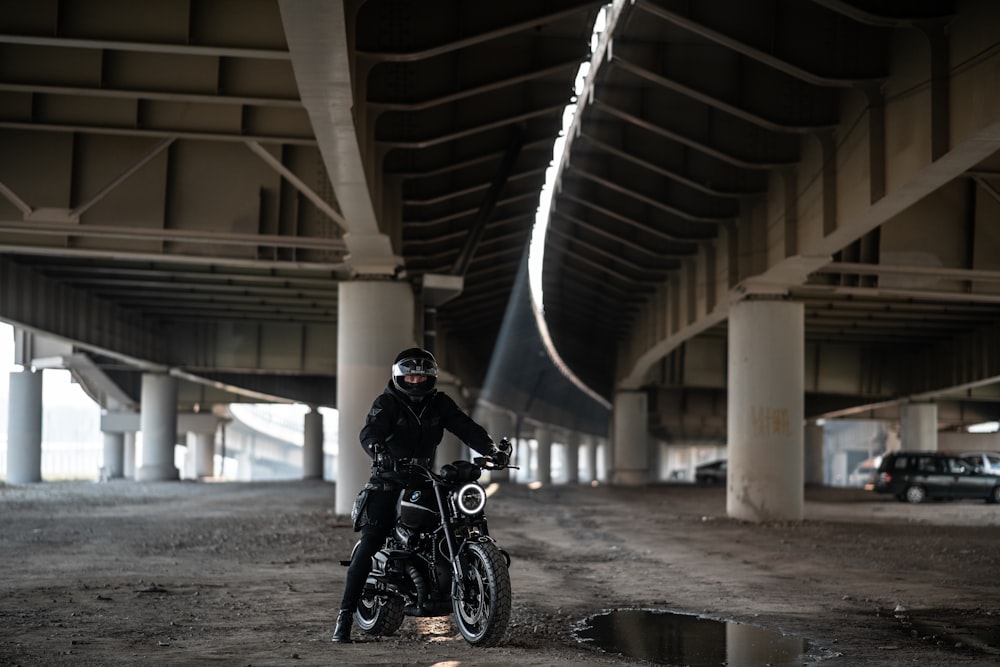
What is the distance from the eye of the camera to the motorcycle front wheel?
7.76m

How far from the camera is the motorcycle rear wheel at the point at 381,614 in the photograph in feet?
27.9

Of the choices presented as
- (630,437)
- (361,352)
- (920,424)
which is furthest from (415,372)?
(630,437)

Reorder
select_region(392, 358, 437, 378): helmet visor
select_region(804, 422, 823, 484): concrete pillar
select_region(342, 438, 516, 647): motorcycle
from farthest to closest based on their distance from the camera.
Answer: select_region(804, 422, 823, 484): concrete pillar
select_region(392, 358, 437, 378): helmet visor
select_region(342, 438, 516, 647): motorcycle

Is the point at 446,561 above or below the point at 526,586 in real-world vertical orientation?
above

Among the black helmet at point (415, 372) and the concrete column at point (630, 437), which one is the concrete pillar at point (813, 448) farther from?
the black helmet at point (415, 372)

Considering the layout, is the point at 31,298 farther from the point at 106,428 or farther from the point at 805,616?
the point at 106,428

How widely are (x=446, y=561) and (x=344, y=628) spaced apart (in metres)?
0.93

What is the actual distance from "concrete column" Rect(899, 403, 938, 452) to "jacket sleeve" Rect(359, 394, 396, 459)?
43558 mm

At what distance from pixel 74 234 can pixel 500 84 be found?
8.24m

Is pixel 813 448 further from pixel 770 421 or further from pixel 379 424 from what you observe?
pixel 379 424

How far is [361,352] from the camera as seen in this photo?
24969 mm

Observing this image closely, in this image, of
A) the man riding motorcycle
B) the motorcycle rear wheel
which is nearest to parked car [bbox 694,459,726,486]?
the motorcycle rear wheel

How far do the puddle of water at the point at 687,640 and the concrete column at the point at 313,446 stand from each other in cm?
6299

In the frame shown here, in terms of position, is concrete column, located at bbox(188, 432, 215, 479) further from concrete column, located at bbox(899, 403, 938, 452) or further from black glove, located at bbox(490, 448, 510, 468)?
black glove, located at bbox(490, 448, 510, 468)
